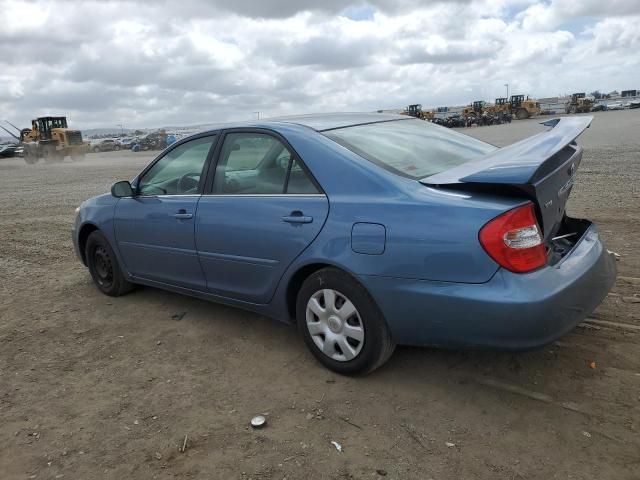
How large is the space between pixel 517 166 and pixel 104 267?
3961mm

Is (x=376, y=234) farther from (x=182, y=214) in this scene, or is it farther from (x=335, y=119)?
(x=182, y=214)

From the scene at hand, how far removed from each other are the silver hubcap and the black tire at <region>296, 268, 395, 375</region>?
3 centimetres

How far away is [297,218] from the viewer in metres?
3.33

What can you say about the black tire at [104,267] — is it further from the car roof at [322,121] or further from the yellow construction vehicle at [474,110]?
the yellow construction vehicle at [474,110]

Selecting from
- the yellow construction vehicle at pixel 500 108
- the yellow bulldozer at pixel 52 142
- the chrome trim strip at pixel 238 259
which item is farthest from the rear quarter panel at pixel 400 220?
the yellow construction vehicle at pixel 500 108

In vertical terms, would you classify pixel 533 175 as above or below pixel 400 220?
above

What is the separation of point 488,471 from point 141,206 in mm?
3336

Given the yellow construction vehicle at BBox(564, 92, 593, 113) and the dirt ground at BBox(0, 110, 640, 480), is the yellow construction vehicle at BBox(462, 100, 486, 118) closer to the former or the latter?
the yellow construction vehicle at BBox(564, 92, 593, 113)

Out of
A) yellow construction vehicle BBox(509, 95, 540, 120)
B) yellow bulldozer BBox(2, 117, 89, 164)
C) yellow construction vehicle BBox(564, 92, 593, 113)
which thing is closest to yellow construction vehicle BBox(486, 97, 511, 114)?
yellow construction vehicle BBox(509, 95, 540, 120)

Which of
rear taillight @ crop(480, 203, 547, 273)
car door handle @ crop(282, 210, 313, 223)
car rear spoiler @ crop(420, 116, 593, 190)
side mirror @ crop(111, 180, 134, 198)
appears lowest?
rear taillight @ crop(480, 203, 547, 273)

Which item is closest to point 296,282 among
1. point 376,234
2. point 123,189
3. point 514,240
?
point 376,234

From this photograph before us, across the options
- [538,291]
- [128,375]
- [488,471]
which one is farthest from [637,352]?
[128,375]

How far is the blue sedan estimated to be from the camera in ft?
8.79

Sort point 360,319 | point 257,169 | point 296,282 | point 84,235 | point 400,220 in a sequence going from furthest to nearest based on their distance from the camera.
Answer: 1. point 84,235
2. point 257,169
3. point 296,282
4. point 360,319
5. point 400,220
